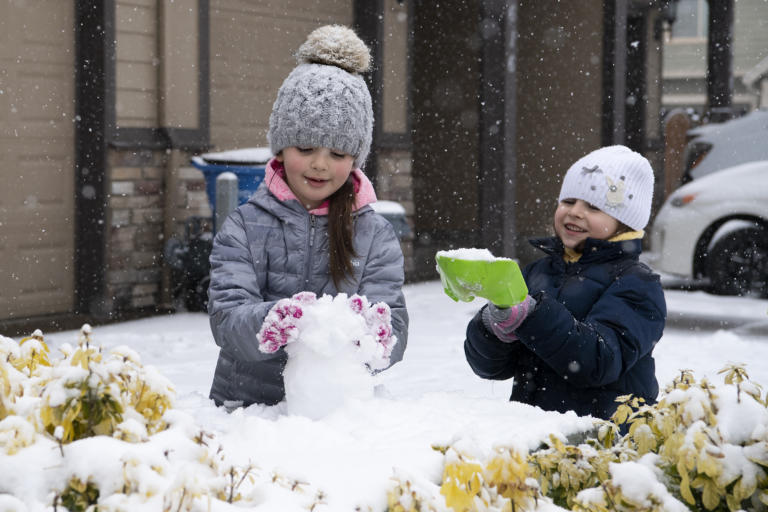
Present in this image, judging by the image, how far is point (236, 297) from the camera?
7.61 ft

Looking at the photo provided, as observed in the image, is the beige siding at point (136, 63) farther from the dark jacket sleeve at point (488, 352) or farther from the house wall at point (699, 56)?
the house wall at point (699, 56)

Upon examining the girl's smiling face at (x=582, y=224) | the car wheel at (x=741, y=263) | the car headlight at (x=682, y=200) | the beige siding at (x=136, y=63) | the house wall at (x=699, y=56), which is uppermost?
the house wall at (x=699, y=56)

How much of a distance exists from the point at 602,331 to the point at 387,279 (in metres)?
0.55

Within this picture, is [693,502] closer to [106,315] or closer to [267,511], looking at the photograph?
[267,511]

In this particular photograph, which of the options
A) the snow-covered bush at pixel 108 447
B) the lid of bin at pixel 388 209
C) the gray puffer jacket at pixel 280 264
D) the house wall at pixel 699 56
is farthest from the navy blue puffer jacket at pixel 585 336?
the house wall at pixel 699 56

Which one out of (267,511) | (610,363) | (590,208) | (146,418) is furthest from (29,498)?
(590,208)

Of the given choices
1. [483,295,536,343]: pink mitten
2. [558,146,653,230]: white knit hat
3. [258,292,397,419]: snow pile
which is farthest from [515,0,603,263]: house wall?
[258,292,397,419]: snow pile

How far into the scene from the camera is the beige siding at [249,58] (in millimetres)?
8859

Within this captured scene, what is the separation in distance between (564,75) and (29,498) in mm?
12688

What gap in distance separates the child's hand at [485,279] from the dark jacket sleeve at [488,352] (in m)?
0.40

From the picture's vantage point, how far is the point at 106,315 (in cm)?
752

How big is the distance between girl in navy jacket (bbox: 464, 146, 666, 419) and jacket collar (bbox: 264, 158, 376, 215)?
0.43 m

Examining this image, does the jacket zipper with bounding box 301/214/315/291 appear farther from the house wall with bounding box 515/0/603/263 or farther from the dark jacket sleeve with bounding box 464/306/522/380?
the house wall with bounding box 515/0/603/263

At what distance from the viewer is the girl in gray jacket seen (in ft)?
8.11
